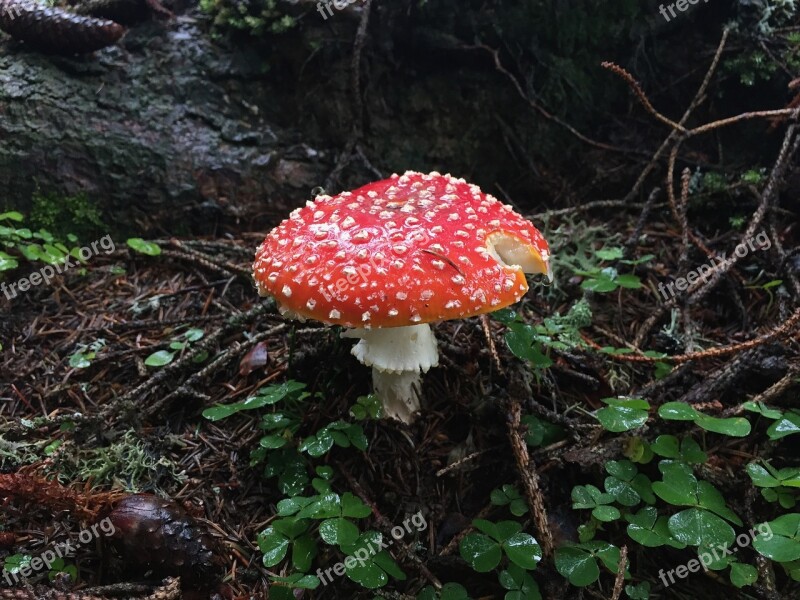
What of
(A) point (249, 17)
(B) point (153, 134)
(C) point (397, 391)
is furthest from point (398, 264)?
(A) point (249, 17)

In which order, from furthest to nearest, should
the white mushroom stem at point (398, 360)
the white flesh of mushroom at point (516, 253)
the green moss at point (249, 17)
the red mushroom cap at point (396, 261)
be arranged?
the green moss at point (249, 17) → the white mushroom stem at point (398, 360) → the white flesh of mushroom at point (516, 253) → the red mushroom cap at point (396, 261)

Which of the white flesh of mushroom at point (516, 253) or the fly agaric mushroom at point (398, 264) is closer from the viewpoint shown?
the fly agaric mushroom at point (398, 264)

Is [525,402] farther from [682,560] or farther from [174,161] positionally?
[174,161]

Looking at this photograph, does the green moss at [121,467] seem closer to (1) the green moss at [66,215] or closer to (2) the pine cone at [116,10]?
(1) the green moss at [66,215]

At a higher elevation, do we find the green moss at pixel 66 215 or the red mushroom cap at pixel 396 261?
the red mushroom cap at pixel 396 261

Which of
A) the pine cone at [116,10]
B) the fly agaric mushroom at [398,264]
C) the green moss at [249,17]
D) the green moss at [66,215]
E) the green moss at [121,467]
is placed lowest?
the green moss at [121,467]

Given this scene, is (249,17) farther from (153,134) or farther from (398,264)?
(398,264)

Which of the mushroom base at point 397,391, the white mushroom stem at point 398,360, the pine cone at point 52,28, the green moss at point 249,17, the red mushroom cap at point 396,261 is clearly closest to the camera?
the red mushroom cap at point 396,261

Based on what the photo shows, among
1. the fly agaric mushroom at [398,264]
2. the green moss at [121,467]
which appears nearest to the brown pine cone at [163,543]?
the green moss at [121,467]
